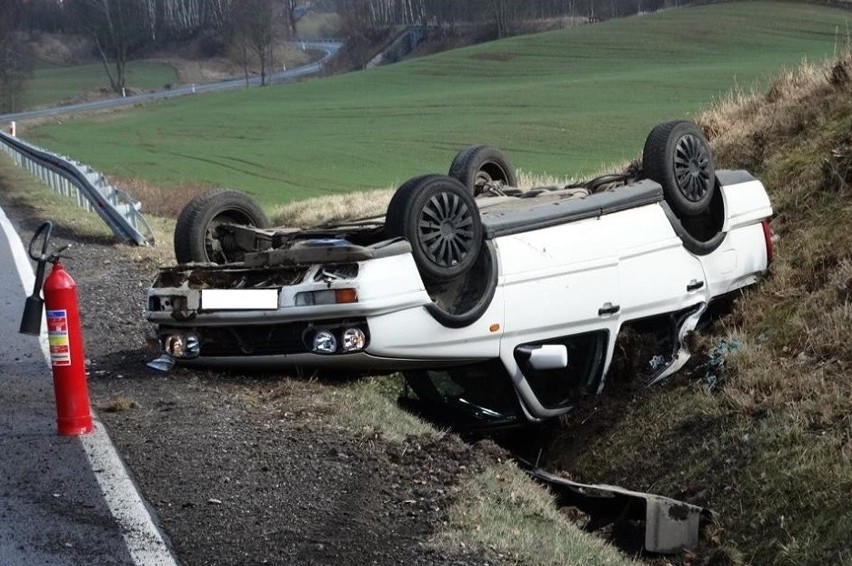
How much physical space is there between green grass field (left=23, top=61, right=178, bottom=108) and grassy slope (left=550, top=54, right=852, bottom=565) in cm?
7976

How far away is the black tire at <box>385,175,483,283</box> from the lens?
22.2ft

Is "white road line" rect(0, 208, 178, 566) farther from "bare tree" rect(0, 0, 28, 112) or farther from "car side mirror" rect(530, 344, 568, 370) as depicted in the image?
"bare tree" rect(0, 0, 28, 112)

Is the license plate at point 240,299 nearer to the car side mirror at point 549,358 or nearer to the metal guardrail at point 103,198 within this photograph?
the car side mirror at point 549,358

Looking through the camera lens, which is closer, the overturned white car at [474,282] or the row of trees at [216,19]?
the overturned white car at [474,282]

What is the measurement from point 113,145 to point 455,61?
1255 inches

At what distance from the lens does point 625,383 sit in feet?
A: 25.8

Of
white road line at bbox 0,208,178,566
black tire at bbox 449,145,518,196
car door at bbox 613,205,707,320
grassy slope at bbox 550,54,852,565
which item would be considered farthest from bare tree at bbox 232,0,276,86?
white road line at bbox 0,208,178,566

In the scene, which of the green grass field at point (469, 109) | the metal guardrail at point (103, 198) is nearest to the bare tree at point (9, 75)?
the green grass field at point (469, 109)

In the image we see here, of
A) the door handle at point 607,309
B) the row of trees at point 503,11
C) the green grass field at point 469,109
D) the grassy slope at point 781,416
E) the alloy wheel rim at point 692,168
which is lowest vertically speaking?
the grassy slope at point 781,416

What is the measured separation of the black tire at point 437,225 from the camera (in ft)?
22.2

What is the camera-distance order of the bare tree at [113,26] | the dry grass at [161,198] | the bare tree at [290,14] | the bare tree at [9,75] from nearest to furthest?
the dry grass at [161,198] < the bare tree at [9,75] < the bare tree at [113,26] < the bare tree at [290,14]

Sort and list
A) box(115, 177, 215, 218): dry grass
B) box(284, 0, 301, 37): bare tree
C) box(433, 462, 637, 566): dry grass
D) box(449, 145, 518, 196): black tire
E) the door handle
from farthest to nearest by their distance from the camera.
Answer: box(284, 0, 301, 37): bare tree, box(115, 177, 215, 218): dry grass, box(449, 145, 518, 196): black tire, the door handle, box(433, 462, 637, 566): dry grass

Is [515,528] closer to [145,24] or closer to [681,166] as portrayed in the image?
[681,166]

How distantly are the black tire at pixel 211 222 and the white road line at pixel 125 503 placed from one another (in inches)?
79.8
